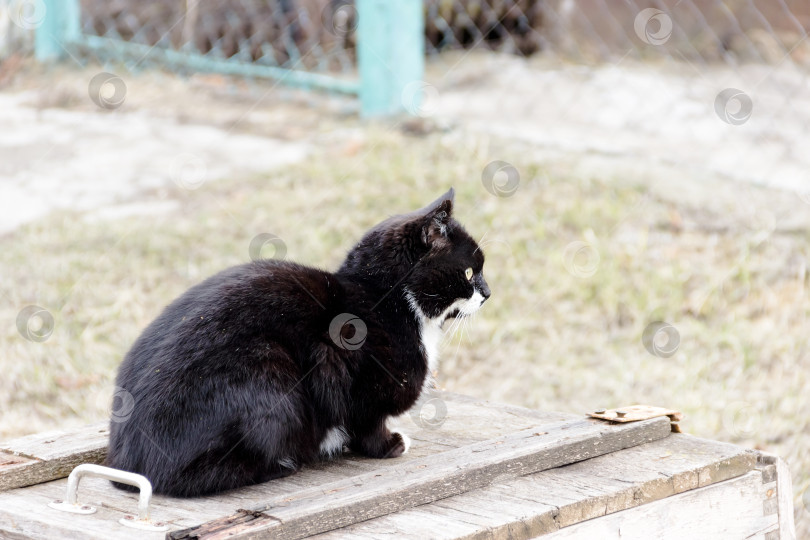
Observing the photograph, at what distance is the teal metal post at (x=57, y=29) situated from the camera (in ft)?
21.5

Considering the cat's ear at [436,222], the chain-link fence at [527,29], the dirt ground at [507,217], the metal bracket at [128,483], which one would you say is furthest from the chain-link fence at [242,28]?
the metal bracket at [128,483]

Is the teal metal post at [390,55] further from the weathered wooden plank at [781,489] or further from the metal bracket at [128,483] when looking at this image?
the metal bracket at [128,483]

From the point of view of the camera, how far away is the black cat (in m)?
1.75

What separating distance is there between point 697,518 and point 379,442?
0.64 meters

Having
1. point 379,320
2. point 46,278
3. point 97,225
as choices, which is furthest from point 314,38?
point 379,320

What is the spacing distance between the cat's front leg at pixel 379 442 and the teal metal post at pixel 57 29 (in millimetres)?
5286

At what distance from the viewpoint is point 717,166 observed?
4402 mm

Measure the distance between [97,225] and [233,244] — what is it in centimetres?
70

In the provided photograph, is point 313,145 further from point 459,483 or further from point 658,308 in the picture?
point 459,483

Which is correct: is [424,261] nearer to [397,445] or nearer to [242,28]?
[397,445]

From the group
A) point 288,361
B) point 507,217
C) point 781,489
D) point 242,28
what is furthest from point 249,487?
point 242,28

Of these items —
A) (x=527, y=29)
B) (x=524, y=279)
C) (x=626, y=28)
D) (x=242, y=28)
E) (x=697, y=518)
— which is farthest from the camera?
(x=242, y=28)

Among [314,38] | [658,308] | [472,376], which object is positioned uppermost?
[314,38]

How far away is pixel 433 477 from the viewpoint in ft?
5.79
